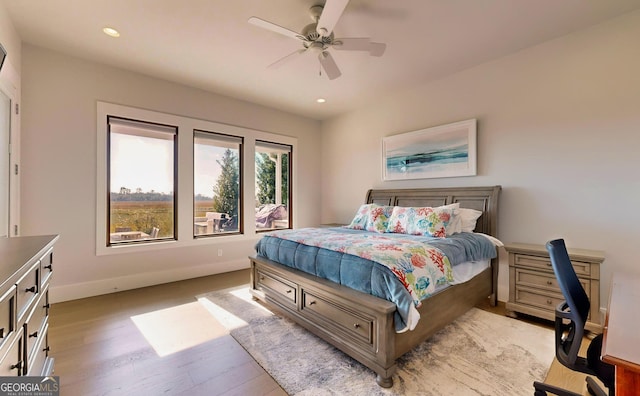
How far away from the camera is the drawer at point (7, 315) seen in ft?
3.08

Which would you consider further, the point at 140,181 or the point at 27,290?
the point at 140,181

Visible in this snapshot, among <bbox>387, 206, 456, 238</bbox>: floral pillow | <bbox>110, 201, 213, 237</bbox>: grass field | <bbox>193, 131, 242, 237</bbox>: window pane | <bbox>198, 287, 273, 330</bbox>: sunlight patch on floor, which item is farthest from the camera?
<bbox>193, 131, 242, 237</bbox>: window pane

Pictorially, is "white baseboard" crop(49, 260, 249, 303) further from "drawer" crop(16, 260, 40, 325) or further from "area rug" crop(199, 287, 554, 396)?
"drawer" crop(16, 260, 40, 325)

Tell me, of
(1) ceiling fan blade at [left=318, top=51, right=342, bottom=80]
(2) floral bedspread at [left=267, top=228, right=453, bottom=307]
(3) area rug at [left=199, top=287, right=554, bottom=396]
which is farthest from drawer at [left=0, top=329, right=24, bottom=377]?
(1) ceiling fan blade at [left=318, top=51, right=342, bottom=80]

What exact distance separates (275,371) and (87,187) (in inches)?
126

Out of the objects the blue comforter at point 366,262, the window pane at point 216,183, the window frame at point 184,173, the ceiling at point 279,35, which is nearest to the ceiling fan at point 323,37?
the ceiling at point 279,35

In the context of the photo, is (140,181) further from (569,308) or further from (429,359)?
(569,308)

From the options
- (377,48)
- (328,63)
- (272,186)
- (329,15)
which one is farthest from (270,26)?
(272,186)

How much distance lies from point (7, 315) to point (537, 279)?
3729 mm

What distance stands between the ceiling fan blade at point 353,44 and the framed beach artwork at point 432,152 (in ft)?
6.14

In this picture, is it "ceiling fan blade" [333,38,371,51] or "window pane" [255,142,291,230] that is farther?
"window pane" [255,142,291,230]

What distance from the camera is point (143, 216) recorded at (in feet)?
12.6

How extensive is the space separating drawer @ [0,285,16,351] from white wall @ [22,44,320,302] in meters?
2.77

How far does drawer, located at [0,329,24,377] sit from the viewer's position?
987mm
